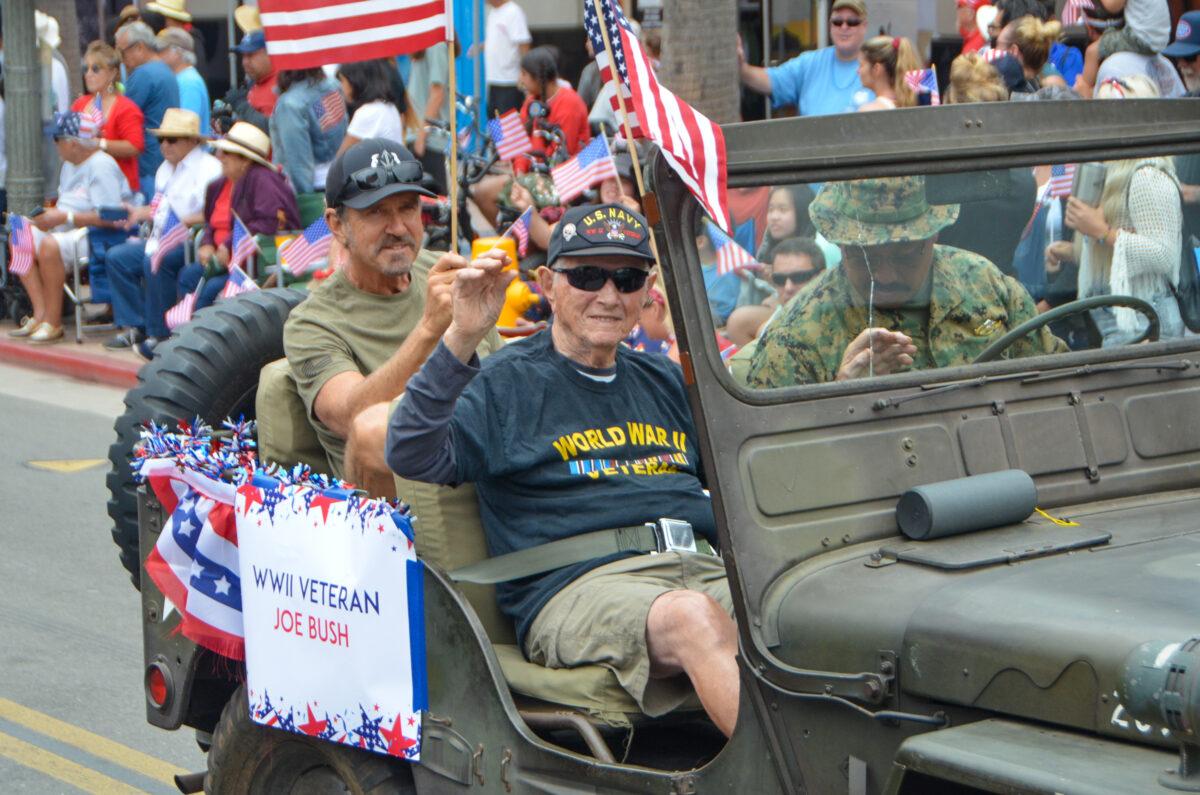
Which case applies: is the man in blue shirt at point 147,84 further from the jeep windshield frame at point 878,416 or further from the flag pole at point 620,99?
the jeep windshield frame at point 878,416

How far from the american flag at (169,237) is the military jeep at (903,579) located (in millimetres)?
8380

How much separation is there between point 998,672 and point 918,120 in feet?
4.13

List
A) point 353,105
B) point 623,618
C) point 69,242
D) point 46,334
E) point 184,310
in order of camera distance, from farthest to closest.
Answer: point 69,242 < point 46,334 < point 353,105 < point 184,310 < point 623,618

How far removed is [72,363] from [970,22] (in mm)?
6805

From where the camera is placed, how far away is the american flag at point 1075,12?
10559 mm

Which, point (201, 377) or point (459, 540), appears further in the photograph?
point (201, 377)

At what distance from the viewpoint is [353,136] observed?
11797 millimetres

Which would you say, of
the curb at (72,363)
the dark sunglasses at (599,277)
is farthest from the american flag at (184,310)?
the dark sunglasses at (599,277)

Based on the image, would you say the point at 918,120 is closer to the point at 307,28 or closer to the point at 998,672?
the point at 998,672

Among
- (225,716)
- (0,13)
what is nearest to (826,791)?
(225,716)

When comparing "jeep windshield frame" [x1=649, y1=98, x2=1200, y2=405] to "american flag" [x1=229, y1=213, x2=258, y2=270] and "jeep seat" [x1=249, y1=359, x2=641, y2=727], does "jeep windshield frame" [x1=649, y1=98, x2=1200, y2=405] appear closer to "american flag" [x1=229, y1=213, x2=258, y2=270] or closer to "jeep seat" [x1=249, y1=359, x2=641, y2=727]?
"jeep seat" [x1=249, y1=359, x2=641, y2=727]

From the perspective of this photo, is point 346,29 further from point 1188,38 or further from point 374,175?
point 1188,38

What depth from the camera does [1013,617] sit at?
2867 mm

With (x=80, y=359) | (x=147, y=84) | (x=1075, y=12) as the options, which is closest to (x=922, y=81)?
(x=1075, y=12)
